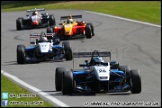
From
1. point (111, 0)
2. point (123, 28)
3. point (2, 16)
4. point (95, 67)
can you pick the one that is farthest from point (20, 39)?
point (111, 0)

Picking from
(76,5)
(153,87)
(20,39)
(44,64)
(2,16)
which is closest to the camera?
(153,87)

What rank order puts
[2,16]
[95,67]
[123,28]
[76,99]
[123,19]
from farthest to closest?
1. [2,16]
2. [123,19]
3. [123,28]
4. [95,67]
5. [76,99]

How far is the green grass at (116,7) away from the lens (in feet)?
155

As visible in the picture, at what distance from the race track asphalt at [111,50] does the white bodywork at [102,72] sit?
47 cm

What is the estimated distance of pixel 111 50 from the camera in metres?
30.2

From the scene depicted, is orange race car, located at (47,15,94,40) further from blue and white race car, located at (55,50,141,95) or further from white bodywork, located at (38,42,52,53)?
blue and white race car, located at (55,50,141,95)

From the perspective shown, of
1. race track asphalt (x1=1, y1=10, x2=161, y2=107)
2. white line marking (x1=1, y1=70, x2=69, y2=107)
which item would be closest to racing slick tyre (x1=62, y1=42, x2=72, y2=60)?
race track asphalt (x1=1, y1=10, x2=161, y2=107)

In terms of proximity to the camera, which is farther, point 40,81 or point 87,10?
point 87,10

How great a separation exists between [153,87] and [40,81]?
3771mm

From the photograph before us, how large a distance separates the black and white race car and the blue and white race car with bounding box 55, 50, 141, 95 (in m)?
23.6

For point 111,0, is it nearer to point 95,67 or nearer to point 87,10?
point 87,10

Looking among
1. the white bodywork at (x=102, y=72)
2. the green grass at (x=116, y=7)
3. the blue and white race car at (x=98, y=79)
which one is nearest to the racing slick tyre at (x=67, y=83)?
the blue and white race car at (x=98, y=79)

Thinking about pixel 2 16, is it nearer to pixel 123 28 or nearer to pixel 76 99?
Result: pixel 123 28

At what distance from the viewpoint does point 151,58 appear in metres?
27.1
